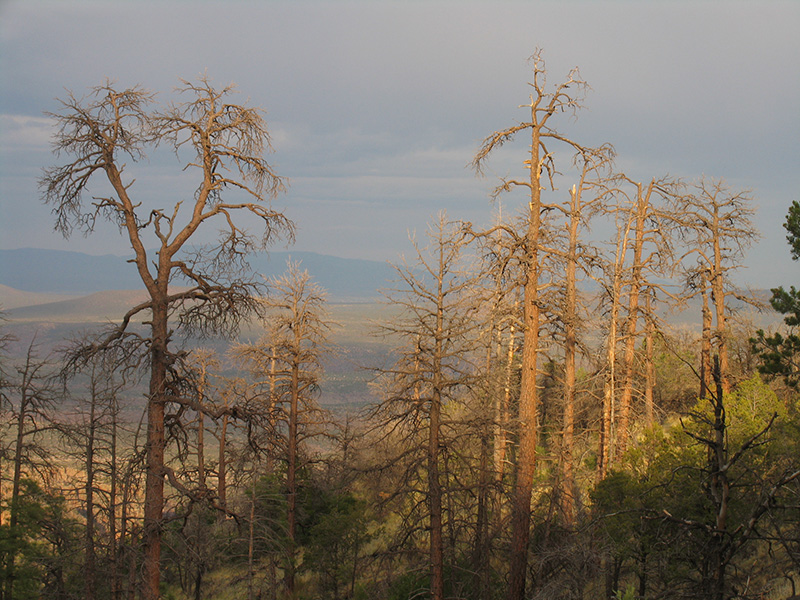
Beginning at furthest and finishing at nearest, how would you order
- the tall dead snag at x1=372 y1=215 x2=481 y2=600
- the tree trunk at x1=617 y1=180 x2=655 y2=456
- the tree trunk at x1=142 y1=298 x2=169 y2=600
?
the tree trunk at x1=617 y1=180 x2=655 y2=456 → the tall dead snag at x1=372 y1=215 x2=481 y2=600 → the tree trunk at x1=142 y1=298 x2=169 y2=600

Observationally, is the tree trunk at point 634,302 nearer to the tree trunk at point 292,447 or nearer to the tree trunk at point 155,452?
the tree trunk at point 292,447

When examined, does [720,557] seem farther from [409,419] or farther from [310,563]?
[310,563]

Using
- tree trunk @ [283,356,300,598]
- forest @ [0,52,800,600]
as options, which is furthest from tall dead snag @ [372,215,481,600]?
tree trunk @ [283,356,300,598]

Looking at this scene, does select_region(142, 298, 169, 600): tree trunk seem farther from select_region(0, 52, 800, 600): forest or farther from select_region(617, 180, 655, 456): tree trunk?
select_region(617, 180, 655, 456): tree trunk

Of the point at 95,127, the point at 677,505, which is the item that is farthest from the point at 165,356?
the point at 677,505

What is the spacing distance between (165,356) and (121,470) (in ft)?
10.4

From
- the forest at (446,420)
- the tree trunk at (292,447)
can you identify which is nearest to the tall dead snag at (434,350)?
the forest at (446,420)

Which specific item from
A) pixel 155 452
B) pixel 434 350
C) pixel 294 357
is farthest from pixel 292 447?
pixel 155 452

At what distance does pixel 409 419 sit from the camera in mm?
15836

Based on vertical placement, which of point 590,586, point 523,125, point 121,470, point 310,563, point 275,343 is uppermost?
point 523,125

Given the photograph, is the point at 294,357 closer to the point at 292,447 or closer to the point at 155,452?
the point at 292,447

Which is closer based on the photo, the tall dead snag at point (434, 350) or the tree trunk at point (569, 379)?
the tall dead snag at point (434, 350)

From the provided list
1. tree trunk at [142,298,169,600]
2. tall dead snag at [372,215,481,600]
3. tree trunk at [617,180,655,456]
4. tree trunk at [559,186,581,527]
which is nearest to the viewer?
tree trunk at [142,298,169,600]

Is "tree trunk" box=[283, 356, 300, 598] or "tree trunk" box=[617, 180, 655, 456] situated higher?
"tree trunk" box=[617, 180, 655, 456]
